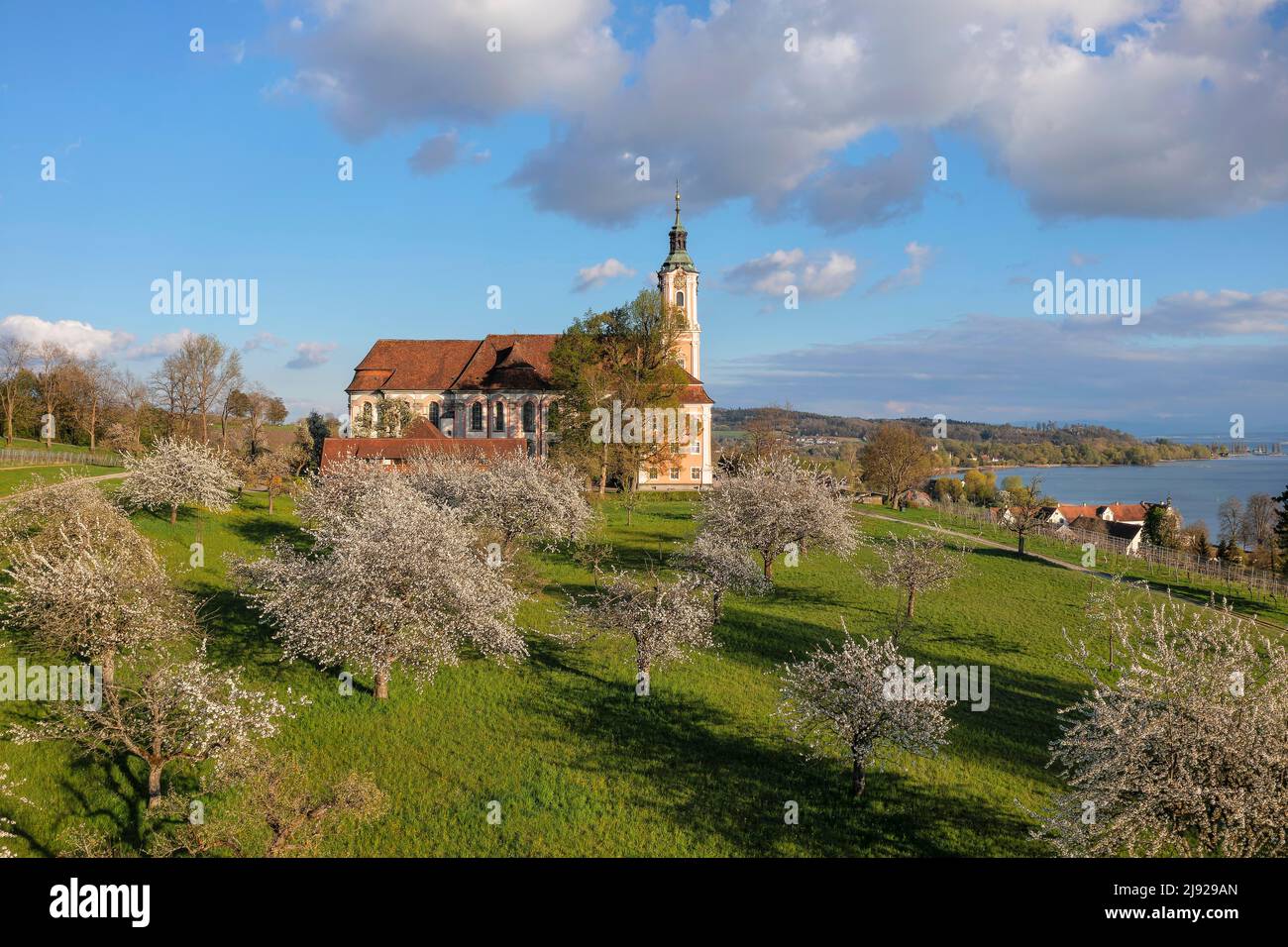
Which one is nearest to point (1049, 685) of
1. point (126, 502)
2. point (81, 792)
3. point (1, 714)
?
point (81, 792)

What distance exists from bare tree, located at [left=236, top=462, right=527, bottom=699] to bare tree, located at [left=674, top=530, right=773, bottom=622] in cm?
1045

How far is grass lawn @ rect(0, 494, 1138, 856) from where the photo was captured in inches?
688

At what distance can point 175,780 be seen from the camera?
1945cm

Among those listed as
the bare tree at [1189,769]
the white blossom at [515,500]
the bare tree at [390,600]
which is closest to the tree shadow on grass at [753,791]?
the bare tree at [1189,769]

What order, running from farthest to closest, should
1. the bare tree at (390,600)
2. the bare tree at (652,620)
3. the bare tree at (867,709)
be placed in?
the bare tree at (652,620)
the bare tree at (390,600)
the bare tree at (867,709)

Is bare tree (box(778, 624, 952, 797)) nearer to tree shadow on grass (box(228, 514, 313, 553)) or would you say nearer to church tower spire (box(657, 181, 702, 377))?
tree shadow on grass (box(228, 514, 313, 553))

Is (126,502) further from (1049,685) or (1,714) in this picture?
(1049,685)

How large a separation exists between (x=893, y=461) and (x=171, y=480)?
6829 cm

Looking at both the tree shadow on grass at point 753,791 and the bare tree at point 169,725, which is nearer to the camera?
the tree shadow on grass at point 753,791

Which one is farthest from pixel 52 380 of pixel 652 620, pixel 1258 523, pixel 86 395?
pixel 1258 523

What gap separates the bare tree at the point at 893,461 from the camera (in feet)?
270

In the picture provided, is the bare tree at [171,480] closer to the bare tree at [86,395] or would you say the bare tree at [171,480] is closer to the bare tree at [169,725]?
the bare tree at [169,725]

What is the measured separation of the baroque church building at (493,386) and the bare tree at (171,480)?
35546 millimetres
